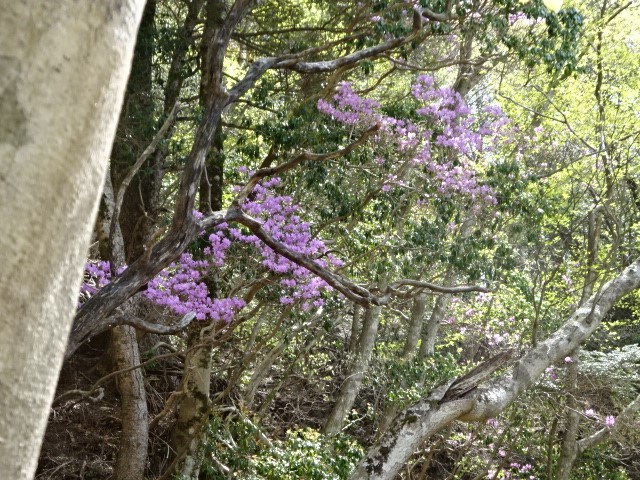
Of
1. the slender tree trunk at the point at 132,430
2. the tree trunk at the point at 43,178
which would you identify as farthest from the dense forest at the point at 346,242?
the tree trunk at the point at 43,178

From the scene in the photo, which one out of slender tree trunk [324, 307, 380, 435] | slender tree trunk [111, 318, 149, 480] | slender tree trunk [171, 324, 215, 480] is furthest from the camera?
slender tree trunk [324, 307, 380, 435]

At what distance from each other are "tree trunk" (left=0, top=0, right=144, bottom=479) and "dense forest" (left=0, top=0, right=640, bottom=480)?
12.2 ft

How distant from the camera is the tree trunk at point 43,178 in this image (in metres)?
0.84

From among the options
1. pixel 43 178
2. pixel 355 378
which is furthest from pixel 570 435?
pixel 43 178

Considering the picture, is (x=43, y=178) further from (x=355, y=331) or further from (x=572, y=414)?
(x=355, y=331)

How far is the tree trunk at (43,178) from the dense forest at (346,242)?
373 centimetres

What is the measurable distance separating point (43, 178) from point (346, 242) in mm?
8685

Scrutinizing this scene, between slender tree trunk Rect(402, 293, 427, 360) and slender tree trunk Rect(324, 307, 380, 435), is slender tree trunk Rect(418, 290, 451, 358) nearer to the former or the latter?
slender tree trunk Rect(402, 293, 427, 360)

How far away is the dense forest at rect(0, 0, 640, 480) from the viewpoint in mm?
6691

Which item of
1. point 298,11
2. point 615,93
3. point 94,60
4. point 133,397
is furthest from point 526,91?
point 94,60

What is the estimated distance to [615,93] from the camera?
35.9 feet

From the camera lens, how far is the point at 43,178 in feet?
2.81

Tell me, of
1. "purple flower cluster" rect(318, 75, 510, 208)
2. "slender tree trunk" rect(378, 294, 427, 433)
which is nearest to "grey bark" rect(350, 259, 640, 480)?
"purple flower cluster" rect(318, 75, 510, 208)

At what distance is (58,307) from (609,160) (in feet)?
34.0
